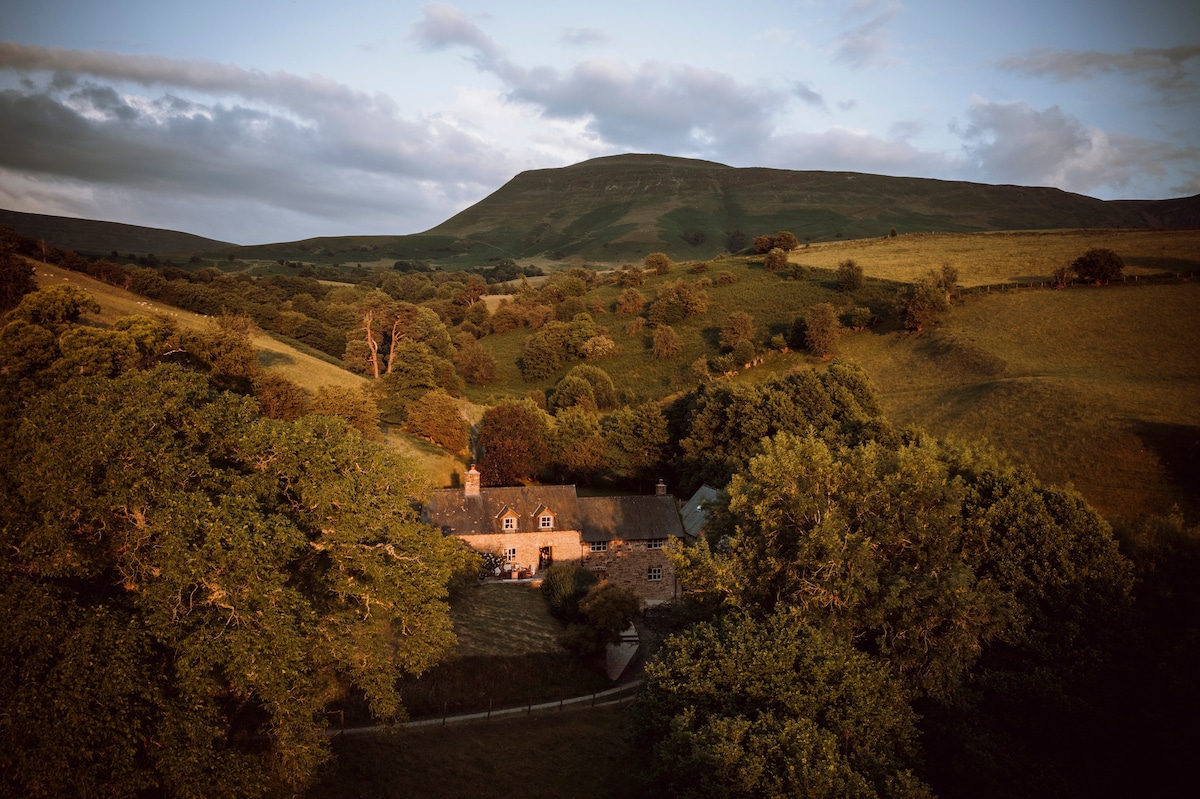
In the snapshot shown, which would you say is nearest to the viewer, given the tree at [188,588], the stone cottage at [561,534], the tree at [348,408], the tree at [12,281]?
the tree at [188,588]

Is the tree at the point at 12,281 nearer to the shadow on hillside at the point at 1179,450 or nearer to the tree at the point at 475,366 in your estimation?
the tree at the point at 475,366

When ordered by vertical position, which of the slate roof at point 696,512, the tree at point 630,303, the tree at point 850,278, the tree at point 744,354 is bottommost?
the slate roof at point 696,512

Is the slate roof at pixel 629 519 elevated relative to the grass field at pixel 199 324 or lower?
lower

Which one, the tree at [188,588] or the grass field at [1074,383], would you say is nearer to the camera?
the tree at [188,588]

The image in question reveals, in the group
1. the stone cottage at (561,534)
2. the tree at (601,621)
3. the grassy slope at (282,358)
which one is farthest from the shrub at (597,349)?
the tree at (601,621)

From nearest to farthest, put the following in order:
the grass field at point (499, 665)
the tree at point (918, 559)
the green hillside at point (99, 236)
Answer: the tree at point (918, 559), the grass field at point (499, 665), the green hillside at point (99, 236)

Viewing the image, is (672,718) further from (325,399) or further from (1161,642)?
(325,399)

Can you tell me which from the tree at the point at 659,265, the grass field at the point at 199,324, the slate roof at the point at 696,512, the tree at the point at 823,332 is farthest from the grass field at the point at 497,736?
the tree at the point at 659,265

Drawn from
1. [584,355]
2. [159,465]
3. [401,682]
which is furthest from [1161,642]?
[584,355]
